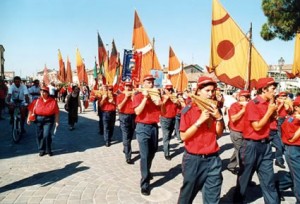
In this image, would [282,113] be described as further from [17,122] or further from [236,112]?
[17,122]

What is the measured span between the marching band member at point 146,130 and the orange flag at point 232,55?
11.6 ft

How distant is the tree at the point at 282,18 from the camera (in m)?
14.3

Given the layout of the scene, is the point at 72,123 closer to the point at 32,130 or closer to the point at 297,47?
the point at 32,130

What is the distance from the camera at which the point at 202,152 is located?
3605 mm

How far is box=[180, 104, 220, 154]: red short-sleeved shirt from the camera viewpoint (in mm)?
3629

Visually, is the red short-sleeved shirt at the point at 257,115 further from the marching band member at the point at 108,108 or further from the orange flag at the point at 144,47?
the orange flag at the point at 144,47

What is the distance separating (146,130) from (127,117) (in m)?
2.68

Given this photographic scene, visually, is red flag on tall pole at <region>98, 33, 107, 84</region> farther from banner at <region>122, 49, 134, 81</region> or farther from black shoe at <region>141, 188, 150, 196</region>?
black shoe at <region>141, 188, 150, 196</region>

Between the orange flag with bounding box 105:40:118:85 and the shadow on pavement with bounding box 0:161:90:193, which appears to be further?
the orange flag with bounding box 105:40:118:85

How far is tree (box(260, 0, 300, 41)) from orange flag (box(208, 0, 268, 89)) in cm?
703

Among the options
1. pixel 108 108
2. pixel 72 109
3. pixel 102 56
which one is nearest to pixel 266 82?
pixel 108 108

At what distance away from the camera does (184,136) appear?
362 centimetres

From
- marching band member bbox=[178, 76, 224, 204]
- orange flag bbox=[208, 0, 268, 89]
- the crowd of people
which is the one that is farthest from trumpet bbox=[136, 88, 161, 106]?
Answer: orange flag bbox=[208, 0, 268, 89]

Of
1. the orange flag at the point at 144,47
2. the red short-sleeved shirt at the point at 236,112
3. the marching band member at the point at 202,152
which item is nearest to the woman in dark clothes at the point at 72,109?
the orange flag at the point at 144,47
